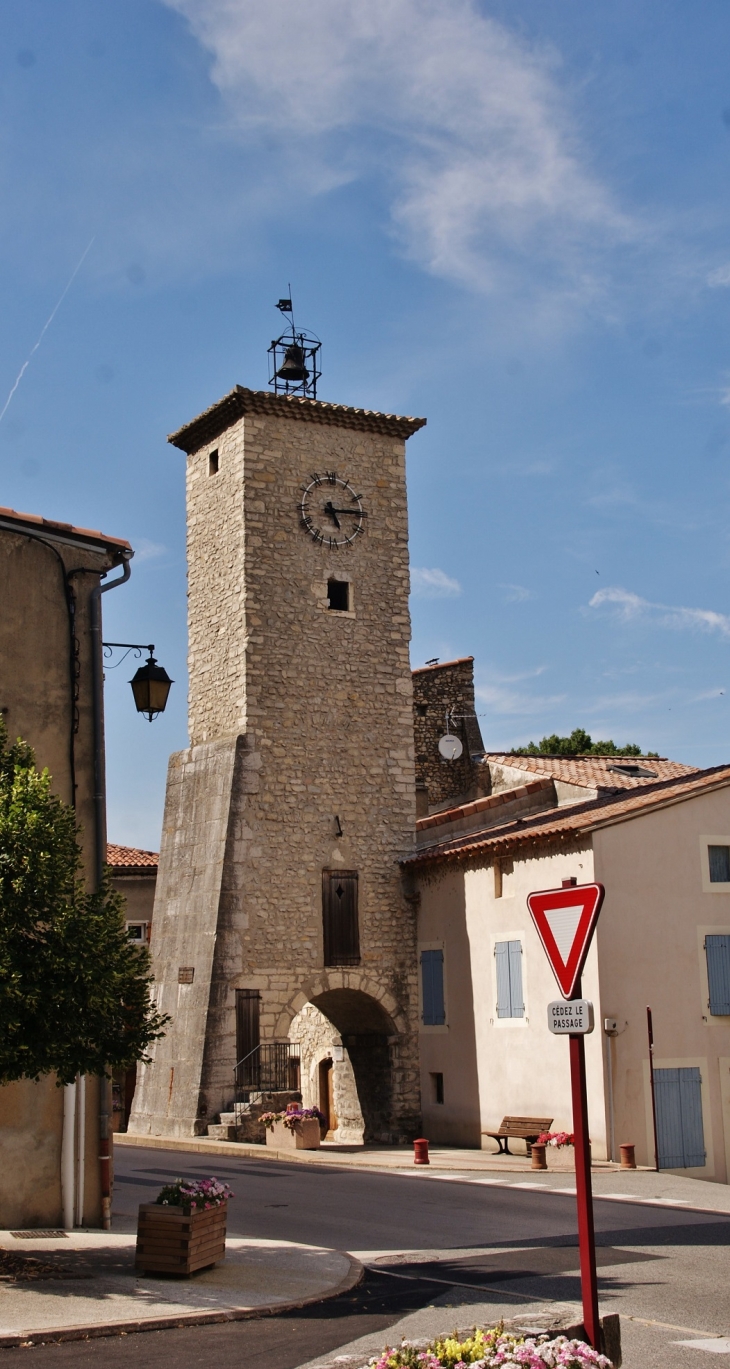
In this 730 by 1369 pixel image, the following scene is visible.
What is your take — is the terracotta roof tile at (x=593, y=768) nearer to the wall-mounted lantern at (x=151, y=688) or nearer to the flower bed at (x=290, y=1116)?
the flower bed at (x=290, y=1116)

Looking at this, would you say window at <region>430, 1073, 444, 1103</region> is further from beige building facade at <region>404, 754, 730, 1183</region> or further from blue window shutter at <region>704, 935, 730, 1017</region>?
blue window shutter at <region>704, 935, 730, 1017</region>

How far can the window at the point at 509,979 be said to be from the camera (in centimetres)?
2197

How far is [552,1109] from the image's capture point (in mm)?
20797

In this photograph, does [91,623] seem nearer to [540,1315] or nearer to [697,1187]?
[540,1315]

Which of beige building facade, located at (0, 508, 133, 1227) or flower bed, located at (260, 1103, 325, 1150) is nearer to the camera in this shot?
beige building facade, located at (0, 508, 133, 1227)

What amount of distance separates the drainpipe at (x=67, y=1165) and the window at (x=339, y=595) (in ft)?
49.8

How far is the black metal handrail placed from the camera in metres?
23.1

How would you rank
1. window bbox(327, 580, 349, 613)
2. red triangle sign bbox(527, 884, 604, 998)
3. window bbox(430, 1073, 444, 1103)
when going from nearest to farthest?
1. red triangle sign bbox(527, 884, 604, 998)
2. window bbox(430, 1073, 444, 1103)
3. window bbox(327, 580, 349, 613)

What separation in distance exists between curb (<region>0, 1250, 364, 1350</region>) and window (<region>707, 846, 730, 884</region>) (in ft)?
43.1

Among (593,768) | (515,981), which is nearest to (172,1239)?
(515,981)

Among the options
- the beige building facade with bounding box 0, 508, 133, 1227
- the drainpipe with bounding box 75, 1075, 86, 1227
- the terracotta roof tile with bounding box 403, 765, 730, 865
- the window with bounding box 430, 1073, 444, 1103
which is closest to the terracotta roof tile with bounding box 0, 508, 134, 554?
the beige building facade with bounding box 0, 508, 133, 1227

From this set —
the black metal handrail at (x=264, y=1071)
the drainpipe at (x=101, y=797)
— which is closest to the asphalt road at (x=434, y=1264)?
the drainpipe at (x=101, y=797)

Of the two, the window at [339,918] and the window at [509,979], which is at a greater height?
the window at [339,918]

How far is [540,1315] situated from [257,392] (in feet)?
65.3
